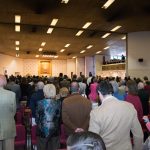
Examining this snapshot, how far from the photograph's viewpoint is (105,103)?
3.32 m

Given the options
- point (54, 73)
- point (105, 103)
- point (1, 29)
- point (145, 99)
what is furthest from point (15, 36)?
point (54, 73)

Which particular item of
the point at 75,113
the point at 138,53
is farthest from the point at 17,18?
the point at 75,113

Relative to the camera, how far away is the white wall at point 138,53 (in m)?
18.8

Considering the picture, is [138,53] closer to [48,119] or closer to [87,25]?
[87,25]

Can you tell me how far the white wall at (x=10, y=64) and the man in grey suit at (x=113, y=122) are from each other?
29.6 metres

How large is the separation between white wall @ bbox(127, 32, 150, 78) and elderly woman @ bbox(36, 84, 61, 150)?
14.3 metres

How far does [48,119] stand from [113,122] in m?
1.98

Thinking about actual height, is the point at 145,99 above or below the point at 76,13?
below

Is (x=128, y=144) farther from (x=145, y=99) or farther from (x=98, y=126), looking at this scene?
(x=145, y=99)

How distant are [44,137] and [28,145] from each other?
155 centimetres

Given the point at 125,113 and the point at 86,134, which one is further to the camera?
the point at 125,113

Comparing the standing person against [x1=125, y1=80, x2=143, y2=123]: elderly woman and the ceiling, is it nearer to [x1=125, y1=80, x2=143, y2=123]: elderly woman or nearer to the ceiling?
[x1=125, y1=80, x2=143, y2=123]: elderly woman

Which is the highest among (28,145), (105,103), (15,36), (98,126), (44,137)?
(15,36)

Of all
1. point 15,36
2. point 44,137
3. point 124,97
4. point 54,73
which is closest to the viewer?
point 44,137
